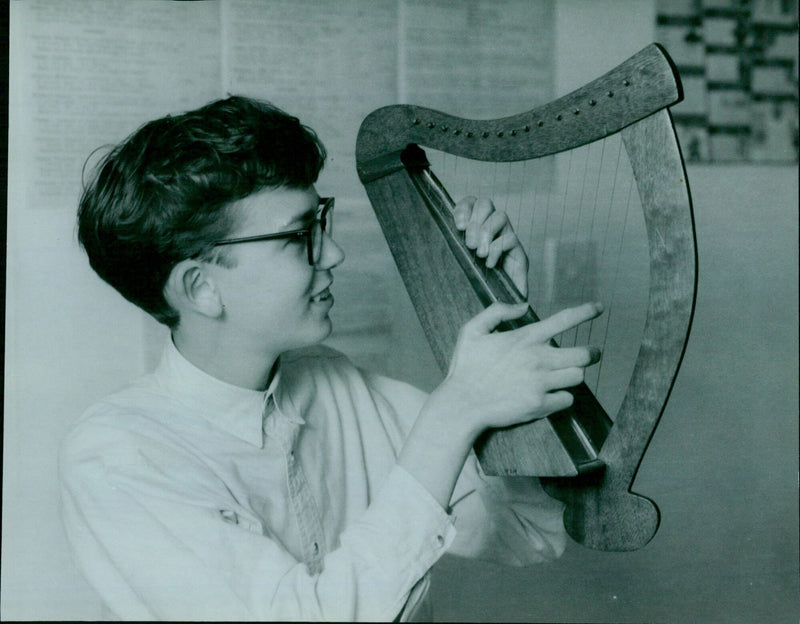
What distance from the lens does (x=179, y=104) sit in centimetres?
127

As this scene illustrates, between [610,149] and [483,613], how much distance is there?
1.03 metres

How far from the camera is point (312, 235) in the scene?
1070 mm

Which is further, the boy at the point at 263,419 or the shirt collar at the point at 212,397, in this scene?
the shirt collar at the point at 212,397

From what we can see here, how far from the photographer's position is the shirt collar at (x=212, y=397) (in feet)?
3.47

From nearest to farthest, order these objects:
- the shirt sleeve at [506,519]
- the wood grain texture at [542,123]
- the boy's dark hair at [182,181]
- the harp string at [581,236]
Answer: the wood grain texture at [542,123] → the boy's dark hair at [182,181] → the shirt sleeve at [506,519] → the harp string at [581,236]

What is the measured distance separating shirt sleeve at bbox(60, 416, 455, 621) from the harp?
148mm

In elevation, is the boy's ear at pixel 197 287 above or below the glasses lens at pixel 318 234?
below

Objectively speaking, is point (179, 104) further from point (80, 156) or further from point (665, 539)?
point (665, 539)

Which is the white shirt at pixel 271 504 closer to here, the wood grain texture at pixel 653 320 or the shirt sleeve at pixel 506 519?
the shirt sleeve at pixel 506 519

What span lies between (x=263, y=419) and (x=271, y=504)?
12 centimetres

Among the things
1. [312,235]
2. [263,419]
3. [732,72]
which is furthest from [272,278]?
[732,72]

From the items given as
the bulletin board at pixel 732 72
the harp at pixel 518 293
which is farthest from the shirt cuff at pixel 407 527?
the bulletin board at pixel 732 72

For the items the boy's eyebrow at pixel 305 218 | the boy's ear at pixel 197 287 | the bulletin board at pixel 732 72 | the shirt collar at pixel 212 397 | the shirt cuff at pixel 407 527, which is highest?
the bulletin board at pixel 732 72

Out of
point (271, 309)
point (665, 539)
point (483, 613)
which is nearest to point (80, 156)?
point (271, 309)
